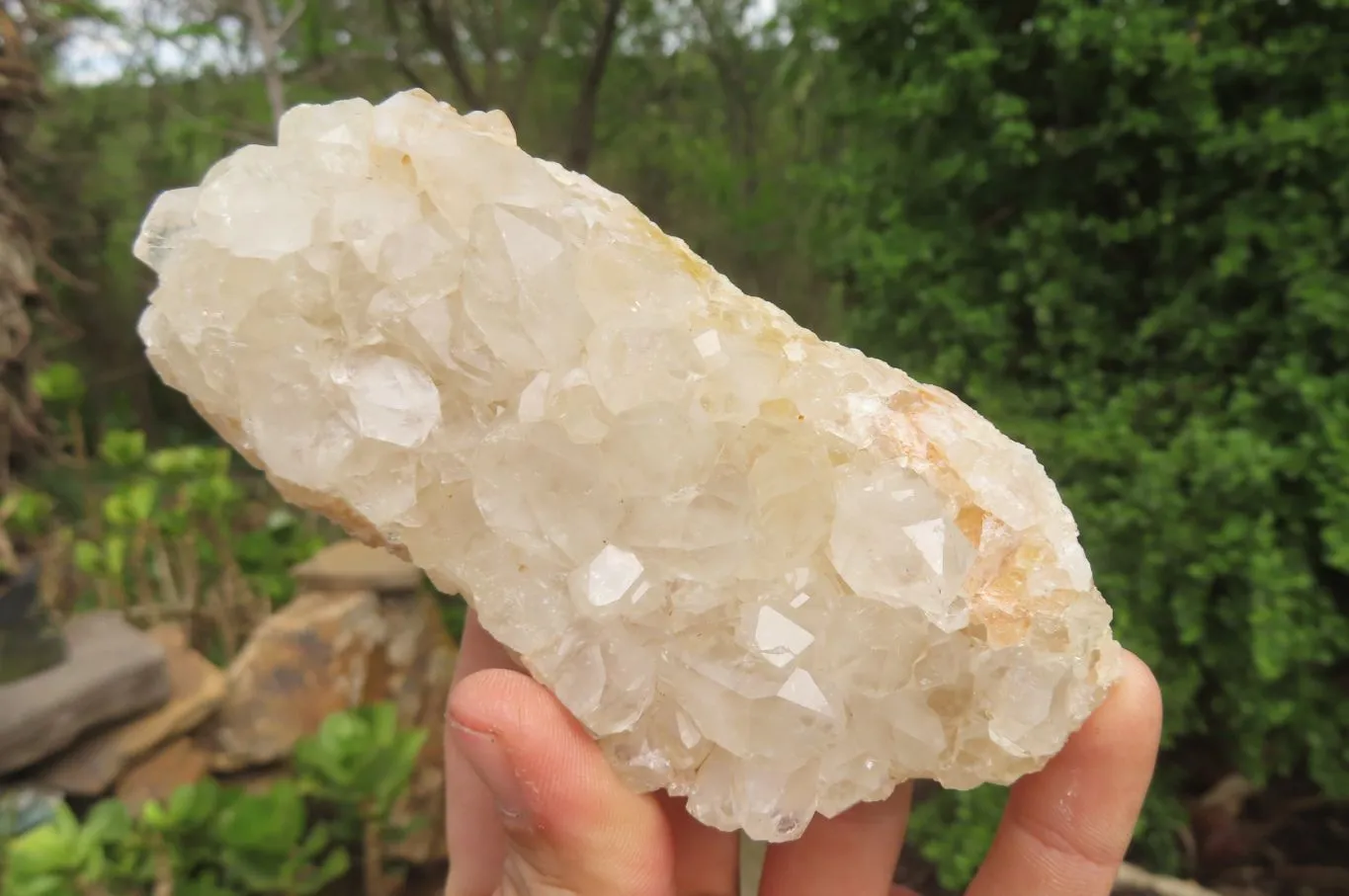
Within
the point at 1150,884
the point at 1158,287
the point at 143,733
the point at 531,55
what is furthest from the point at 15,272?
the point at 1150,884

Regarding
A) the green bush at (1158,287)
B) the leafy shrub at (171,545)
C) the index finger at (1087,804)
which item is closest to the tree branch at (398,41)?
the leafy shrub at (171,545)

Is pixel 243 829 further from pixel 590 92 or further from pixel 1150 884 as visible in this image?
pixel 590 92

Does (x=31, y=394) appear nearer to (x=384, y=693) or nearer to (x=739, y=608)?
(x=384, y=693)

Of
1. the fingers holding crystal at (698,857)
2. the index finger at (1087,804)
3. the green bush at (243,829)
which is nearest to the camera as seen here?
the index finger at (1087,804)

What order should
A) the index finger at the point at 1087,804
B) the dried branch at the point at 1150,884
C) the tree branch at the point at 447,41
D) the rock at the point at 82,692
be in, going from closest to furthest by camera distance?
the index finger at the point at 1087,804 < the dried branch at the point at 1150,884 < the rock at the point at 82,692 < the tree branch at the point at 447,41

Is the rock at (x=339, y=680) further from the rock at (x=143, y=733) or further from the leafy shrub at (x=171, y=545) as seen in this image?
the leafy shrub at (x=171, y=545)

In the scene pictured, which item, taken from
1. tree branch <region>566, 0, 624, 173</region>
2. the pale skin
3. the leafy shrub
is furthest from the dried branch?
tree branch <region>566, 0, 624, 173</region>

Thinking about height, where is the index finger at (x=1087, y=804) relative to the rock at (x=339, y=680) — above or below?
→ above
